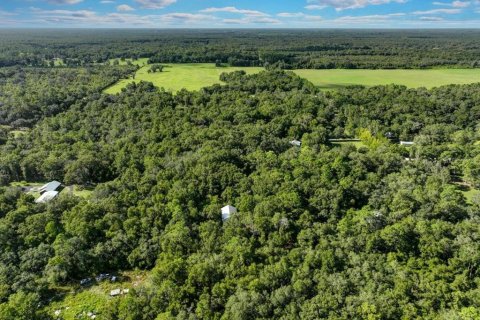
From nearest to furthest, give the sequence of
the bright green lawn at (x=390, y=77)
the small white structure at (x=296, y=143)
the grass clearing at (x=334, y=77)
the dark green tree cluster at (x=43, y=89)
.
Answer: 1. the small white structure at (x=296, y=143)
2. the dark green tree cluster at (x=43, y=89)
3. the grass clearing at (x=334, y=77)
4. the bright green lawn at (x=390, y=77)

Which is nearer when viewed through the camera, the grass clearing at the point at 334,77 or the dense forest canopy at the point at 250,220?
the dense forest canopy at the point at 250,220

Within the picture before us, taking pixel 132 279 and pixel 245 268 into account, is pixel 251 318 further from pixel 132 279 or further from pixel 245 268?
pixel 132 279

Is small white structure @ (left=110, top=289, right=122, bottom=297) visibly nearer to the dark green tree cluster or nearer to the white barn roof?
the white barn roof

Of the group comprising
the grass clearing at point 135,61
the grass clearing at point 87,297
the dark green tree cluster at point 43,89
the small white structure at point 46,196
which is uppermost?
the grass clearing at point 135,61

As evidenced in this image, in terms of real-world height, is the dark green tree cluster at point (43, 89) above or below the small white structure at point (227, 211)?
above

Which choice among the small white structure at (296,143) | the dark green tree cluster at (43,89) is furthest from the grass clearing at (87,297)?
the dark green tree cluster at (43,89)

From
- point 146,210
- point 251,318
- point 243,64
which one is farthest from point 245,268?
point 243,64

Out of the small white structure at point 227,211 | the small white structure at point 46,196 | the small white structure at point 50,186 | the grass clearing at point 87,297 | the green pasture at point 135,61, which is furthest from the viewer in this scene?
the green pasture at point 135,61

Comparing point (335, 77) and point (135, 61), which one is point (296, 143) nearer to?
point (335, 77)

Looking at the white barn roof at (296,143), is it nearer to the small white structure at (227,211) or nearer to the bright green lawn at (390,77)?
the small white structure at (227,211)
